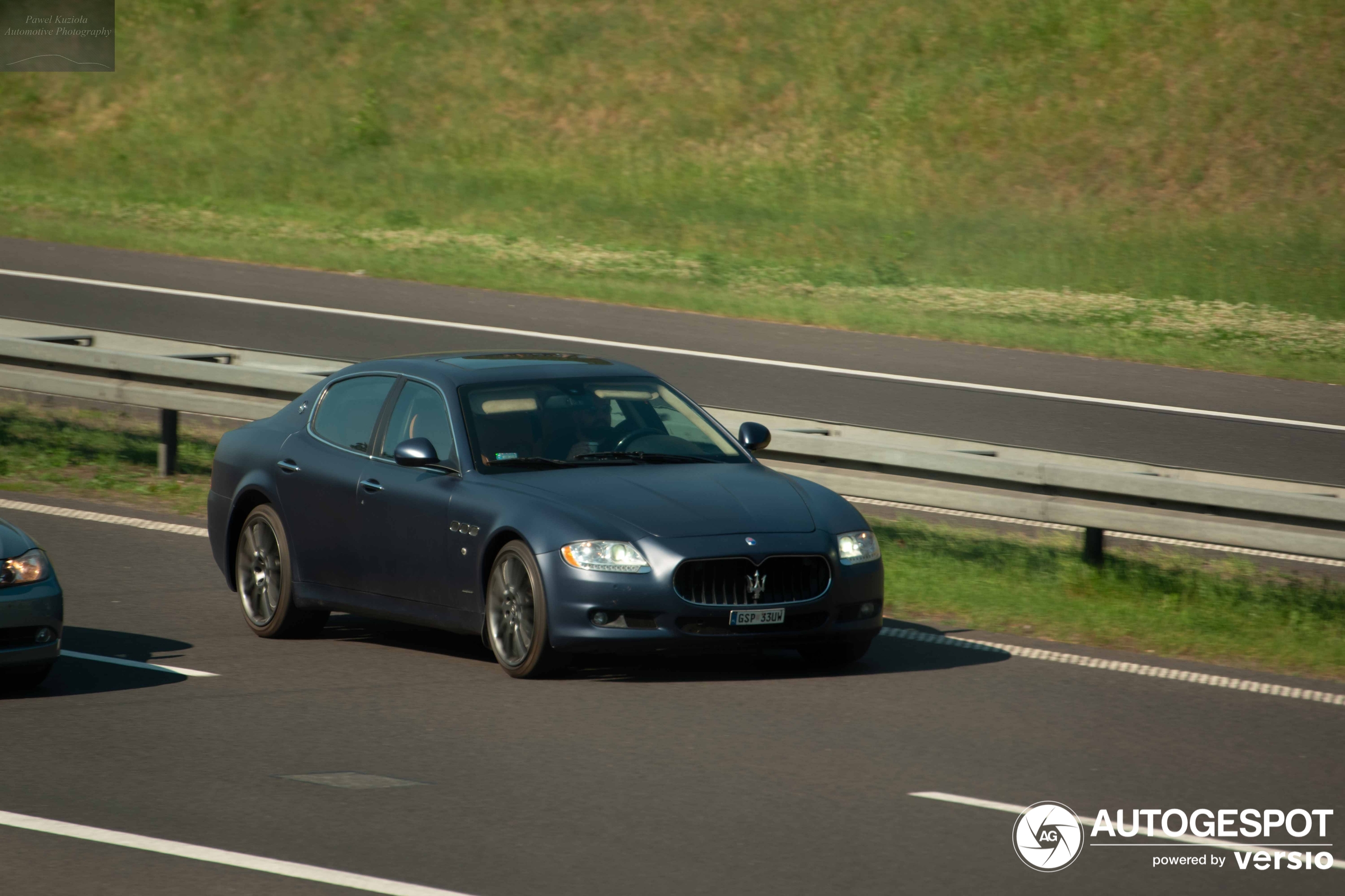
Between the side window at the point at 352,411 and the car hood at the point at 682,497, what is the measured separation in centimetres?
133

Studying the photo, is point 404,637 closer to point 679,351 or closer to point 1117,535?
point 1117,535

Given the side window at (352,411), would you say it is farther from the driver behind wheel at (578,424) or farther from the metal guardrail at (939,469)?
the metal guardrail at (939,469)

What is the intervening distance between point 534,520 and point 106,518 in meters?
5.32

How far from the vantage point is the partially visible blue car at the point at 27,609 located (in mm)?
8383

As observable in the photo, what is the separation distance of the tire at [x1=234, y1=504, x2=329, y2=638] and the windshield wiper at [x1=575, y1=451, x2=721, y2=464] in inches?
68.9

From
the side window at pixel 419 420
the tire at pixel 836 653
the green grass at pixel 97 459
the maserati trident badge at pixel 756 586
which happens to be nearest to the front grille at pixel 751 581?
the maserati trident badge at pixel 756 586

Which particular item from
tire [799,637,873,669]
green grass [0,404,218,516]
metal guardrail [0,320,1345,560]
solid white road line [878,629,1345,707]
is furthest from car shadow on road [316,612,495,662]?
green grass [0,404,218,516]

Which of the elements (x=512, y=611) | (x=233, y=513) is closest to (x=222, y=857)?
(x=512, y=611)

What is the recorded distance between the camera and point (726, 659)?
9.82 m

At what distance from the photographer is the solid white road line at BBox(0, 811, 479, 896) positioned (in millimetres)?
5840

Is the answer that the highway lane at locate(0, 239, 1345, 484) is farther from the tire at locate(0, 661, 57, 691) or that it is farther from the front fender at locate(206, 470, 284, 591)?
the tire at locate(0, 661, 57, 691)

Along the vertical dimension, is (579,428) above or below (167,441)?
above

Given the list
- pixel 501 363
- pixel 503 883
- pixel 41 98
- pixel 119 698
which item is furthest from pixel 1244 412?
pixel 41 98

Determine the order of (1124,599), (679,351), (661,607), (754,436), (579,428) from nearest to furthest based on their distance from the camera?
(661,607) → (579,428) → (754,436) → (1124,599) → (679,351)
